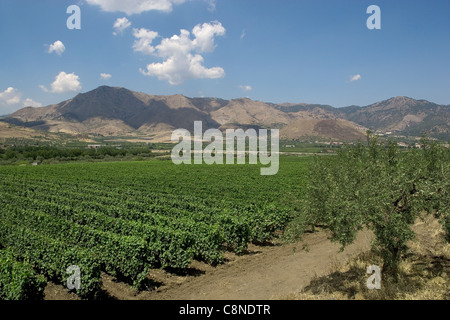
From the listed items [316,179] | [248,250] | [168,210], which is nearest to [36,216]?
[168,210]

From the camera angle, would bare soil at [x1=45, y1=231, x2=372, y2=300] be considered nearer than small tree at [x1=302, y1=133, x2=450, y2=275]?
No

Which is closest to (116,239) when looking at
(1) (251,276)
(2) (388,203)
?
(1) (251,276)

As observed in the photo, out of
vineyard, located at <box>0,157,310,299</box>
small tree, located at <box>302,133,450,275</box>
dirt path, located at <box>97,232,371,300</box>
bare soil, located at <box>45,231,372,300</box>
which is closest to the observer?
small tree, located at <box>302,133,450,275</box>

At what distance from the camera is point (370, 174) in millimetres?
12242

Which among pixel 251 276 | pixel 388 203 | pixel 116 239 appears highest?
pixel 388 203

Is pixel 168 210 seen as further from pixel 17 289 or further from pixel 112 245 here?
pixel 17 289

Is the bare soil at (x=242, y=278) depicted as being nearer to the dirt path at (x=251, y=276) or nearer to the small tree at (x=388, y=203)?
the dirt path at (x=251, y=276)

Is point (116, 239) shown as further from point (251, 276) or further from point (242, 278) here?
point (251, 276)

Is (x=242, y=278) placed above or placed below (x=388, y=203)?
below

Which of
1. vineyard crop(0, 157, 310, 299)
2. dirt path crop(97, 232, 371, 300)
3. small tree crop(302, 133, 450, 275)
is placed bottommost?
dirt path crop(97, 232, 371, 300)

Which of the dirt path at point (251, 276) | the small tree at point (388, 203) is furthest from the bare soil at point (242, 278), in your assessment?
the small tree at point (388, 203)

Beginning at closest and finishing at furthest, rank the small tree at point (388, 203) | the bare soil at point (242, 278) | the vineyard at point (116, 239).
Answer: the small tree at point (388, 203) → the vineyard at point (116, 239) → the bare soil at point (242, 278)

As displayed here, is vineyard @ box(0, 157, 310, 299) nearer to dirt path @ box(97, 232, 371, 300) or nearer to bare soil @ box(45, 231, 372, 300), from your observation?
bare soil @ box(45, 231, 372, 300)

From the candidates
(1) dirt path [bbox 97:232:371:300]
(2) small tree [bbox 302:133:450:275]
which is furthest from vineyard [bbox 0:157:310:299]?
(2) small tree [bbox 302:133:450:275]
